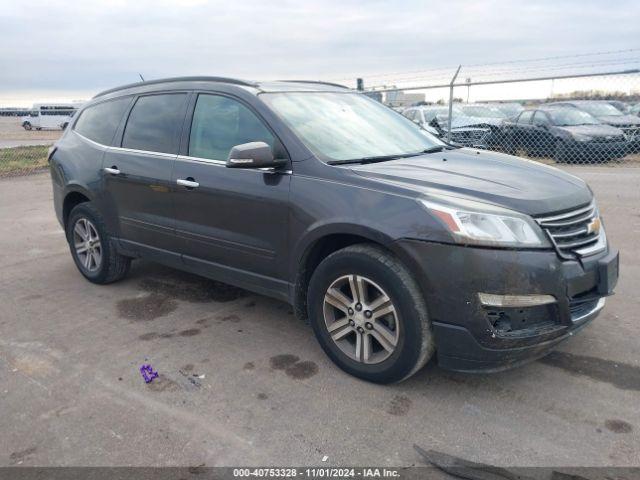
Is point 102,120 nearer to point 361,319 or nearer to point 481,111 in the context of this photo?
point 361,319

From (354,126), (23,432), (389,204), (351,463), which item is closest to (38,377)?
(23,432)

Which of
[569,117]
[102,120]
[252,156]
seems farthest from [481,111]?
[252,156]

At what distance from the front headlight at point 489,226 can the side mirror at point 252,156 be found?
113cm

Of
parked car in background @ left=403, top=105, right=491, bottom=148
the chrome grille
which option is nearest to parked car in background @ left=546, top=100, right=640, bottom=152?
parked car in background @ left=403, top=105, right=491, bottom=148

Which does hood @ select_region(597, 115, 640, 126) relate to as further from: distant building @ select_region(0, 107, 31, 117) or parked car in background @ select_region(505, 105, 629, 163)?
distant building @ select_region(0, 107, 31, 117)

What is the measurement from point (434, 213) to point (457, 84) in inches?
381

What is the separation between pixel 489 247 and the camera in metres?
2.85

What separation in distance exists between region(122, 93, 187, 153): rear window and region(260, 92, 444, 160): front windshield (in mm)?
887

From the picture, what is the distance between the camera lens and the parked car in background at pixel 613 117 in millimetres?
13367

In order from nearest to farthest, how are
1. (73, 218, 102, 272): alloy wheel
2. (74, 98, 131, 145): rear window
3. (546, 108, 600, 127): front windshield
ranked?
(74, 98, 131, 145): rear window < (73, 218, 102, 272): alloy wheel < (546, 108, 600, 127): front windshield

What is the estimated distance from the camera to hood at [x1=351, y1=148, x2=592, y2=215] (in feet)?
10.0

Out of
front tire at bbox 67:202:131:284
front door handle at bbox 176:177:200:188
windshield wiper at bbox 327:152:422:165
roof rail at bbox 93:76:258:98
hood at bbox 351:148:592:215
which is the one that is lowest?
front tire at bbox 67:202:131:284

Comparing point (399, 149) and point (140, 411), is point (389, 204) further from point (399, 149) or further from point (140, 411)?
point (140, 411)

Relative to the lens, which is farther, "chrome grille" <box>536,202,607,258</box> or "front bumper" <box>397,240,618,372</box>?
"chrome grille" <box>536,202,607,258</box>
